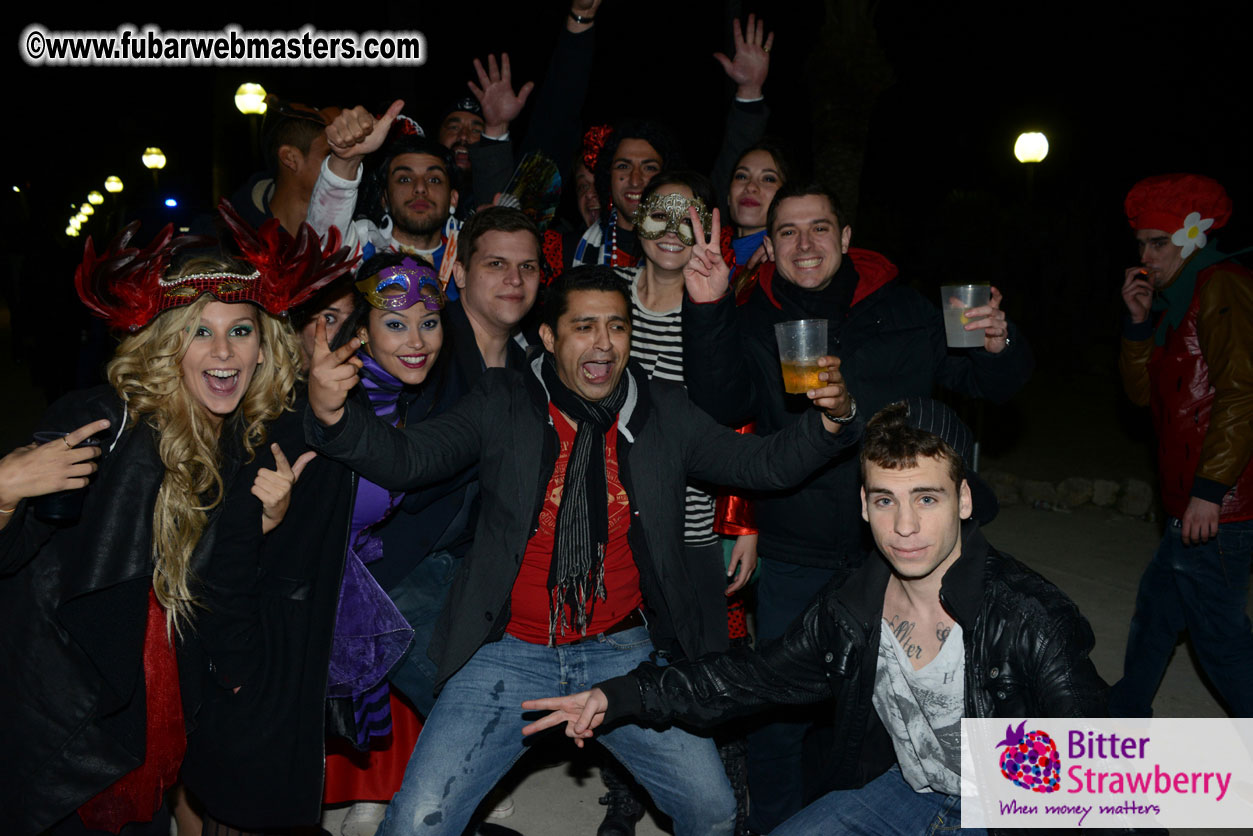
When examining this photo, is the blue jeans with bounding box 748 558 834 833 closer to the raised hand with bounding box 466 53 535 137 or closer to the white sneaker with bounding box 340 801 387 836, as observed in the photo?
the white sneaker with bounding box 340 801 387 836

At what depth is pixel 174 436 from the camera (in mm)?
3053

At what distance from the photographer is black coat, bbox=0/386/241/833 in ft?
9.19

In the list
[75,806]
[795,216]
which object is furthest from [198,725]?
[795,216]

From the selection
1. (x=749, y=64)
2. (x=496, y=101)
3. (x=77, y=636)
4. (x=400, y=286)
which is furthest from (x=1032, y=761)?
(x=496, y=101)

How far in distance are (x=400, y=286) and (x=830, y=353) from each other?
1.69 metres

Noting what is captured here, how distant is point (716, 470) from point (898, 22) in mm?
22728

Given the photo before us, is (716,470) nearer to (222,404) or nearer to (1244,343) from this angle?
(222,404)

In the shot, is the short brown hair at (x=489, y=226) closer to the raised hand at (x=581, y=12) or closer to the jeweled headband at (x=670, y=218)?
the jeweled headband at (x=670, y=218)

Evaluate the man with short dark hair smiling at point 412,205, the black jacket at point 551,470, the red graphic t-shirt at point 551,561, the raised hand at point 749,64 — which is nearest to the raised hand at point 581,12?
the raised hand at point 749,64

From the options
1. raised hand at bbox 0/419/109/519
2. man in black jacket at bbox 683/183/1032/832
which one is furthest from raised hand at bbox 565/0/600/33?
raised hand at bbox 0/419/109/519

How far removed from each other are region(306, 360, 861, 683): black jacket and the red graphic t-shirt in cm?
6

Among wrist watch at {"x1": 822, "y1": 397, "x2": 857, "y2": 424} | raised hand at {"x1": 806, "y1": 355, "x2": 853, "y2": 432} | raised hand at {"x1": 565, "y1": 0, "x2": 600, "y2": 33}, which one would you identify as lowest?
wrist watch at {"x1": 822, "y1": 397, "x2": 857, "y2": 424}

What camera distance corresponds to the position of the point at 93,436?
2.88 metres

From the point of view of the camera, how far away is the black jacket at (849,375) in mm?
3787
